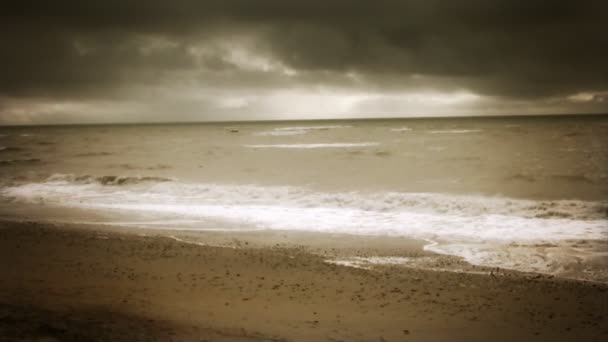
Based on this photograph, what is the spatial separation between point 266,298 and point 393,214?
8397 mm

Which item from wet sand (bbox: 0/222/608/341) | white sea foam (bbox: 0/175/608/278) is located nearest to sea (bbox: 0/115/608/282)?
white sea foam (bbox: 0/175/608/278)

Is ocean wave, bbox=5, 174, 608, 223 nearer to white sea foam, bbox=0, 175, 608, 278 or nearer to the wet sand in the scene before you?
white sea foam, bbox=0, 175, 608, 278

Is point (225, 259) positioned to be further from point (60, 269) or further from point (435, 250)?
point (435, 250)

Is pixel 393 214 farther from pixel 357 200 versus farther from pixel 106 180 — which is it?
pixel 106 180

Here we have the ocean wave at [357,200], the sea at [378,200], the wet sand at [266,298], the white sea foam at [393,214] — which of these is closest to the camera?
the wet sand at [266,298]

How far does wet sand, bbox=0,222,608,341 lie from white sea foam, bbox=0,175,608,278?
5.86 ft

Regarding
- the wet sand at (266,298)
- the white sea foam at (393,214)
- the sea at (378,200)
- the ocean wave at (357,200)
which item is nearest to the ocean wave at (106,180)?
the sea at (378,200)

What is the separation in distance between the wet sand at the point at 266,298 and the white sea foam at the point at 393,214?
179 cm

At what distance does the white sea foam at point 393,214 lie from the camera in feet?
32.3

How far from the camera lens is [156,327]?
5.31 metres

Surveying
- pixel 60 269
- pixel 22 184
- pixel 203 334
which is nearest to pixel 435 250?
pixel 203 334

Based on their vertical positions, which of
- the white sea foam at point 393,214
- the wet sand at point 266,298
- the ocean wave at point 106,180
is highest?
the ocean wave at point 106,180

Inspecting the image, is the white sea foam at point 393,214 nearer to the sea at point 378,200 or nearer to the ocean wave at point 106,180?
the sea at point 378,200

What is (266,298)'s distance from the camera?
21.7 feet
